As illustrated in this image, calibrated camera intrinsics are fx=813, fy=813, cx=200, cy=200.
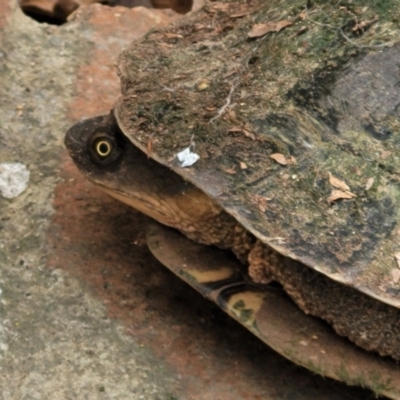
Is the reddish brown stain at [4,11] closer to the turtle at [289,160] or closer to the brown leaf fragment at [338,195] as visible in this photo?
the turtle at [289,160]

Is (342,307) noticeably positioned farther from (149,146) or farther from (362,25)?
(362,25)

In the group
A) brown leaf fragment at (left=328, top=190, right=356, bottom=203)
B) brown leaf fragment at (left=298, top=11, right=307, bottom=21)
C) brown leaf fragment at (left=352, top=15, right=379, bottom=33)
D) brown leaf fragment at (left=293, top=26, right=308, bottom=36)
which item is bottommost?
brown leaf fragment at (left=328, top=190, right=356, bottom=203)

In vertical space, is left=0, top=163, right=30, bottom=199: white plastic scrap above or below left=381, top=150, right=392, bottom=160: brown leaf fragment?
below

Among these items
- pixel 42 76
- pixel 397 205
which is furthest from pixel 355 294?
pixel 42 76

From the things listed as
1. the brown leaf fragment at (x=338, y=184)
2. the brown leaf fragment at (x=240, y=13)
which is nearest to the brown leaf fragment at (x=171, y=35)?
the brown leaf fragment at (x=240, y=13)

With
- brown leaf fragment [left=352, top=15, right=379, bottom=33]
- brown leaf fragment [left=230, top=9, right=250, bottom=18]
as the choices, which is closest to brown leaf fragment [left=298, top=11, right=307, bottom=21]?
brown leaf fragment [left=352, top=15, right=379, bottom=33]

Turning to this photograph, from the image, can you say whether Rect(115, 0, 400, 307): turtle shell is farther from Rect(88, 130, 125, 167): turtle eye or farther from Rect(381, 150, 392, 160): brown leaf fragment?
Rect(88, 130, 125, 167): turtle eye

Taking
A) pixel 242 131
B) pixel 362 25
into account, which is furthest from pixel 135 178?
pixel 362 25

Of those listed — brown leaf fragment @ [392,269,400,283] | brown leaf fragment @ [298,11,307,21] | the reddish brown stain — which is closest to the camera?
brown leaf fragment @ [392,269,400,283]
